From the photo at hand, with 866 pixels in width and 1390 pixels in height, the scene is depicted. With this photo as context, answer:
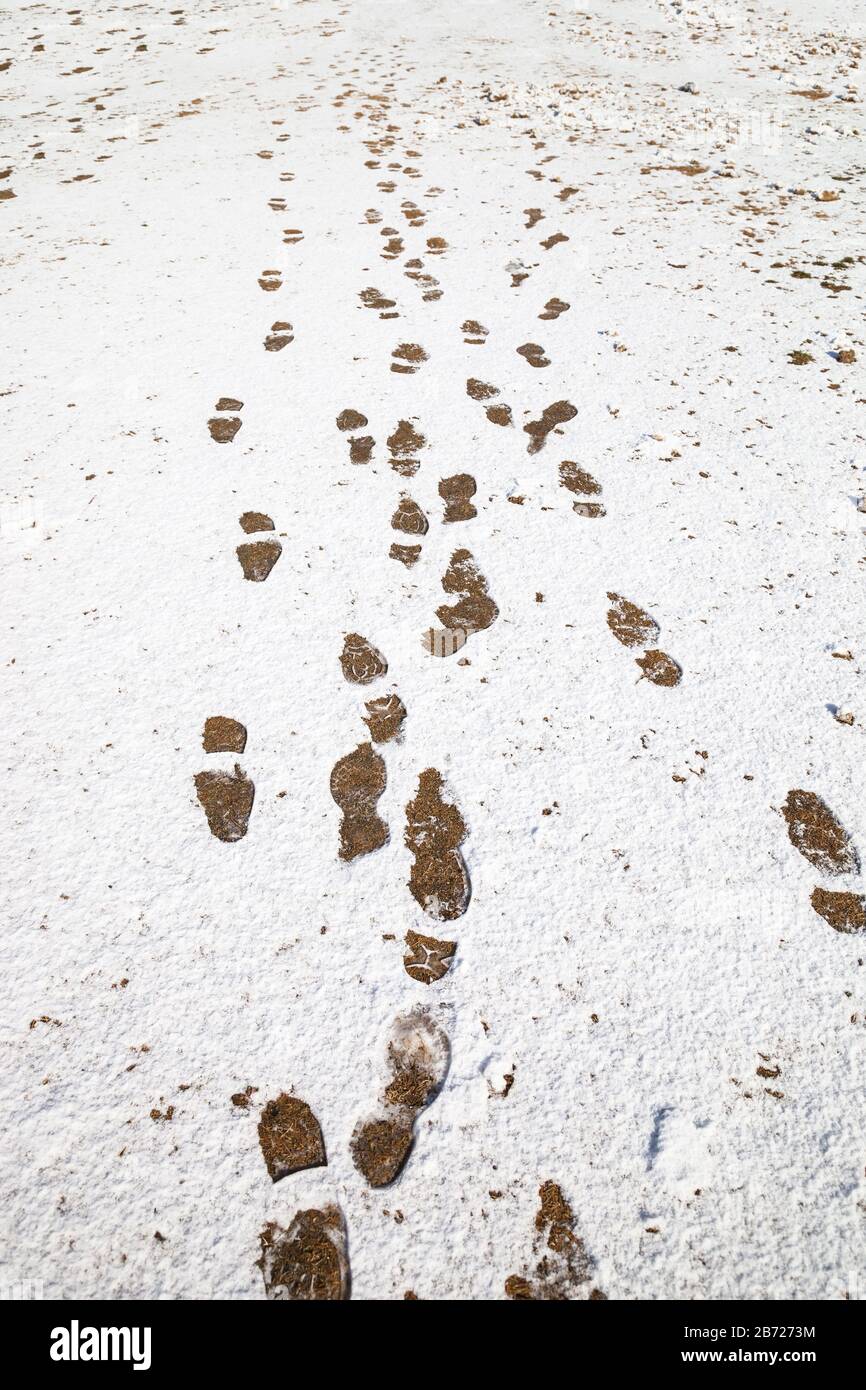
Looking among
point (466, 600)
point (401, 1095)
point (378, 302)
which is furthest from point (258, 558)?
point (378, 302)

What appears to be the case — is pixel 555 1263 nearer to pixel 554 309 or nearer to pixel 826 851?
pixel 826 851

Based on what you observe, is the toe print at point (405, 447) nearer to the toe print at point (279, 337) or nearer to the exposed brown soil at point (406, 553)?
the exposed brown soil at point (406, 553)

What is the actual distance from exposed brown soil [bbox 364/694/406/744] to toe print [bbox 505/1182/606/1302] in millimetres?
1525

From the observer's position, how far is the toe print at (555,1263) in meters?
1.60

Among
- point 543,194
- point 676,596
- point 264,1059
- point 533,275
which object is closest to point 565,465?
point 676,596

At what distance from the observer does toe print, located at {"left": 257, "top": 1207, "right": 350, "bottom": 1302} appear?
159cm

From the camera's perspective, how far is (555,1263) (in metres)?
1.63

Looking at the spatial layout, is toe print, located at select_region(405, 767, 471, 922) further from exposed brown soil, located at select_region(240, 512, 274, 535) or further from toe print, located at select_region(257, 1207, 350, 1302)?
exposed brown soil, located at select_region(240, 512, 274, 535)

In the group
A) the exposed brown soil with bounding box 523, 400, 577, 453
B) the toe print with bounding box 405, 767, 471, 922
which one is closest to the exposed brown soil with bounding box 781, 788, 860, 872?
the toe print with bounding box 405, 767, 471, 922

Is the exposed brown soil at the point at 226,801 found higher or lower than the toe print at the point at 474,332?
lower

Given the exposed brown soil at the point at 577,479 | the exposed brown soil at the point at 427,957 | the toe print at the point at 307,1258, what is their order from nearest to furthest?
the toe print at the point at 307,1258 → the exposed brown soil at the point at 427,957 → the exposed brown soil at the point at 577,479

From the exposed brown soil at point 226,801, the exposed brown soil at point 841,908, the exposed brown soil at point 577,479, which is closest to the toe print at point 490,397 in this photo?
the exposed brown soil at point 577,479

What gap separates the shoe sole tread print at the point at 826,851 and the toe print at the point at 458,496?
6.69 feet

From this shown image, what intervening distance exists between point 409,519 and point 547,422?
4.08ft
